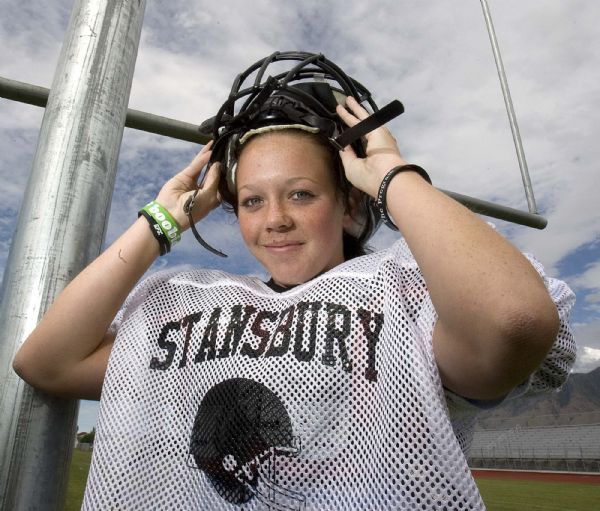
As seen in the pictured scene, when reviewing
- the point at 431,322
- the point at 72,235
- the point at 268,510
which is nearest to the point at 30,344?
the point at 72,235

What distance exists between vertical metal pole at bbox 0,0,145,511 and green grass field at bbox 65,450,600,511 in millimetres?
7015

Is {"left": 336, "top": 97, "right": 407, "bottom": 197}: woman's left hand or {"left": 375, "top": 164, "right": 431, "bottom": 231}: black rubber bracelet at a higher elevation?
{"left": 336, "top": 97, "right": 407, "bottom": 197}: woman's left hand

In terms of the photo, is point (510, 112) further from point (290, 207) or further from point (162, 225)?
point (162, 225)

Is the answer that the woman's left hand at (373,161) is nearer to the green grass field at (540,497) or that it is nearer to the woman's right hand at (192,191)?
the woman's right hand at (192,191)

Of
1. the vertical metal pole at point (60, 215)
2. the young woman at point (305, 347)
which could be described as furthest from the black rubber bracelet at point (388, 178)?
the vertical metal pole at point (60, 215)

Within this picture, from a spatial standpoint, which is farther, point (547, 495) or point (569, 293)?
point (547, 495)

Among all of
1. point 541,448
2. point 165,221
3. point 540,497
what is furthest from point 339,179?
point 541,448

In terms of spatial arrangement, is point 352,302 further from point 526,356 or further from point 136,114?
point 136,114

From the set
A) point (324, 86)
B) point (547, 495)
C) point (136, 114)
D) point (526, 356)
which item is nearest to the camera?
point (526, 356)

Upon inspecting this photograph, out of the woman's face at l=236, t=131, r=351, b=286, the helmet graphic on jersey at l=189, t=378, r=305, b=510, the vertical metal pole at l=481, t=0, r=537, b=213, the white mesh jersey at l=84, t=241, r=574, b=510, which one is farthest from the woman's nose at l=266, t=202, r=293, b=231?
the vertical metal pole at l=481, t=0, r=537, b=213

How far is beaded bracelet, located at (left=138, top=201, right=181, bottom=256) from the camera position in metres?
1.12

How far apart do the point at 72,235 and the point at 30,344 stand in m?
0.22

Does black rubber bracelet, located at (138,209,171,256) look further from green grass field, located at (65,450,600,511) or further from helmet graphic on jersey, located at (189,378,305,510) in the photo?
green grass field, located at (65,450,600,511)

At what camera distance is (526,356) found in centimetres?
73
